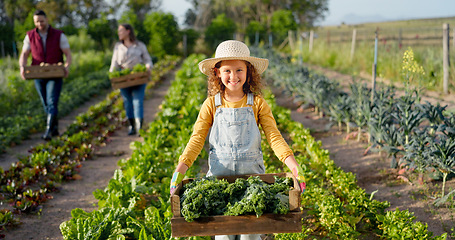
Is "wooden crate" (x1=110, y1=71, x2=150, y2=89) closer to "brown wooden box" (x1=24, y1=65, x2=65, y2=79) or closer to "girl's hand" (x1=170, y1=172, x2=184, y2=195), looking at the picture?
"brown wooden box" (x1=24, y1=65, x2=65, y2=79)

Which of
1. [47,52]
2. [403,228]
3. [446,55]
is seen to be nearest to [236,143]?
[403,228]

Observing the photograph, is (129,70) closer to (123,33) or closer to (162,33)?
(123,33)

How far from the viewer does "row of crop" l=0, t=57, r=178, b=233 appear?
4.12 meters

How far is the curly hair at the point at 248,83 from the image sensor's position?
2652 mm

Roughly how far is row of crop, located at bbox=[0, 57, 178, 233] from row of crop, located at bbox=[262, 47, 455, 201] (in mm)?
3911

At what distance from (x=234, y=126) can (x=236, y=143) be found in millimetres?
110

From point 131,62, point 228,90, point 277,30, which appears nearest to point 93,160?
point 131,62

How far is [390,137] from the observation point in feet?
15.2

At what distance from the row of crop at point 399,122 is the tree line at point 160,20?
15092 millimetres

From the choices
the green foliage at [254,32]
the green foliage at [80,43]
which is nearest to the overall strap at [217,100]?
the green foliage at [80,43]

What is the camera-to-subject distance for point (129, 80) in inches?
242

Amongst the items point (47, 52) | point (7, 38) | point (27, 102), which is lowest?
point (27, 102)

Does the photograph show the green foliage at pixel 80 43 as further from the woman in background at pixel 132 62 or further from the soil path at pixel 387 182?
the soil path at pixel 387 182

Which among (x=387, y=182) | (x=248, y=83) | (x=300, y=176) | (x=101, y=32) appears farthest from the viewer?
(x=101, y=32)
